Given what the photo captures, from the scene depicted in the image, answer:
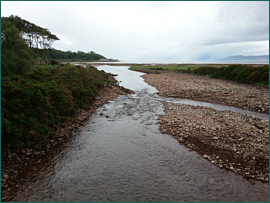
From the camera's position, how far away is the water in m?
8.19

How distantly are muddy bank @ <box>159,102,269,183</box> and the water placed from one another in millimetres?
720

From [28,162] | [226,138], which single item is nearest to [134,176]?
[28,162]

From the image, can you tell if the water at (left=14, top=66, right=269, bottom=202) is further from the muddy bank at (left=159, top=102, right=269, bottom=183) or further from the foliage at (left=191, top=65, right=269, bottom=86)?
the foliage at (left=191, top=65, right=269, bottom=86)

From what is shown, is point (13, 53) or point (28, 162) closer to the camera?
point (28, 162)

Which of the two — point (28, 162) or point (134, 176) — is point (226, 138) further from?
point (28, 162)

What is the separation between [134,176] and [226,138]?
24.8 feet

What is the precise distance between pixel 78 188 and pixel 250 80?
44.9 meters

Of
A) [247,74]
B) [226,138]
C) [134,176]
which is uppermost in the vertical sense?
[247,74]

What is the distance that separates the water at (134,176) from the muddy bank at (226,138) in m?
0.72

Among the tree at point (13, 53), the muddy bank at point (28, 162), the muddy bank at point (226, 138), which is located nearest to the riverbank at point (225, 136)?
the muddy bank at point (226, 138)

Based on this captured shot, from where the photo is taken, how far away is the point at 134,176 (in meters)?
9.62

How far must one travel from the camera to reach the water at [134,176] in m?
8.19

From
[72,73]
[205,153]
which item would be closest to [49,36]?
[72,73]

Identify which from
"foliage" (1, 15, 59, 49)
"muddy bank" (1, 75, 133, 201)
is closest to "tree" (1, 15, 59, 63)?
"foliage" (1, 15, 59, 49)
